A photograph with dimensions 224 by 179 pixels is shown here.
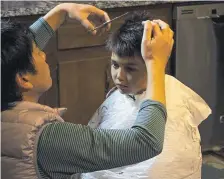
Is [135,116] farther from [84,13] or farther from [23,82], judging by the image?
[23,82]

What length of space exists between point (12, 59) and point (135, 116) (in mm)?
713

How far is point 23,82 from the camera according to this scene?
3.72ft

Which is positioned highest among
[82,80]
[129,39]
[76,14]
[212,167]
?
[76,14]

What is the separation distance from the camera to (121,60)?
166cm

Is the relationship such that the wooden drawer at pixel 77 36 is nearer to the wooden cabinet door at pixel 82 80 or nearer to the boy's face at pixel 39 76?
the wooden cabinet door at pixel 82 80

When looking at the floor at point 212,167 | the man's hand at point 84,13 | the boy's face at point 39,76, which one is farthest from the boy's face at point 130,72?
the floor at point 212,167

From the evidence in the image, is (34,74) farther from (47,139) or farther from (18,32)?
(47,139)

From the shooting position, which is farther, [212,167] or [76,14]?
[212,167]

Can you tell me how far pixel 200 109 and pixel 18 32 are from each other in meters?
0.89

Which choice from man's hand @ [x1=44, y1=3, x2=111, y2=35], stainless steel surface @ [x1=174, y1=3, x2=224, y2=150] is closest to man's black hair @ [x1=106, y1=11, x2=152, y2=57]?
man's hand @ [x1=44, y1=3, x2=111, y2=35]

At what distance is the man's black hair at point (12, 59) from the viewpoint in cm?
108

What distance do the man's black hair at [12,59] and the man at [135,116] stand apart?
A: 0.56 m

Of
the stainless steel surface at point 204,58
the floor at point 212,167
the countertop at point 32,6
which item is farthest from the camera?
the stainless steel surface at point 204,58

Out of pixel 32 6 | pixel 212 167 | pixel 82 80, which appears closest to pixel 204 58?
pixel 212 167
